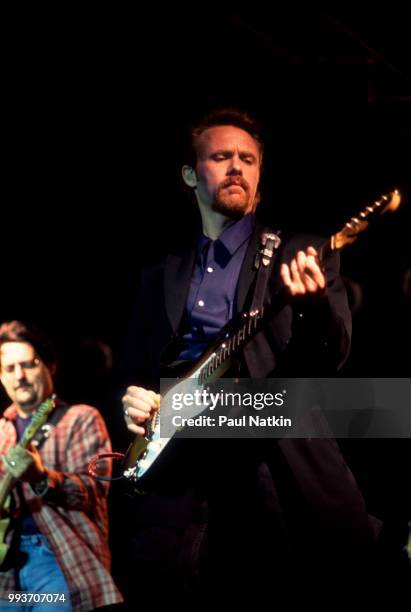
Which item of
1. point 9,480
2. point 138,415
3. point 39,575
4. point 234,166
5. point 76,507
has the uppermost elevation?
point 234,166

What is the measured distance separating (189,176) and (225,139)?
0.95ft

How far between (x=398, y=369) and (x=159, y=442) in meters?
2.01

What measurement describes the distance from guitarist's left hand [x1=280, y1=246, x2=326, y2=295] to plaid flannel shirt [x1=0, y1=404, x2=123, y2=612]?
2.02 meters

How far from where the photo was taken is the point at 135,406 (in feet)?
8.02

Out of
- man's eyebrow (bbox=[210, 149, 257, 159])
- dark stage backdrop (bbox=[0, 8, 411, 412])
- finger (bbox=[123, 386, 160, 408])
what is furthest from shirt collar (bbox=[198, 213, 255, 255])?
dark stage backdrop (bbox=[0, 8, 411, 412])

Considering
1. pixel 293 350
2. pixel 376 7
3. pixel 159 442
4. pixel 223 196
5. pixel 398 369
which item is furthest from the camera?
pixel 398 369

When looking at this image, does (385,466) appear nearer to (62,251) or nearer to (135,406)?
(135,406)

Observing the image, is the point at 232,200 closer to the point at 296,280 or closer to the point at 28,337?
the point at 296,280

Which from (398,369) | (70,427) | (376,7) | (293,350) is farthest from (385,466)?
(376,7)

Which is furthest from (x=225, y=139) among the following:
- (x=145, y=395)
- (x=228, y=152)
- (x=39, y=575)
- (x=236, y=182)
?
(x=39, y=575)

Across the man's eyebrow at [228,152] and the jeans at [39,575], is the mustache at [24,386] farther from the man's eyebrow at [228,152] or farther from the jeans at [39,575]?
the man's eyebrow at [228,152]

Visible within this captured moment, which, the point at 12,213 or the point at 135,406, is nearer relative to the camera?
the point at 135,406

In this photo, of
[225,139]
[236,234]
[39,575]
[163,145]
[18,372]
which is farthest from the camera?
[163,145]

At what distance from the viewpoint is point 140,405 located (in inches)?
95.8
